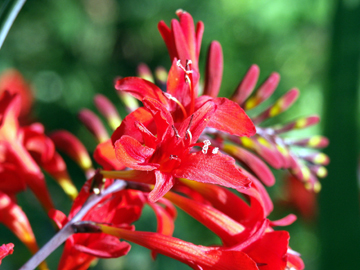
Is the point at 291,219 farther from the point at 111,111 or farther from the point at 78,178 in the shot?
the point at 78,178

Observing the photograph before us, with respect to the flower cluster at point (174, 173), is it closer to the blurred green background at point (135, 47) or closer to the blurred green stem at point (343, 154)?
the blurred green stem at point (343, 154)

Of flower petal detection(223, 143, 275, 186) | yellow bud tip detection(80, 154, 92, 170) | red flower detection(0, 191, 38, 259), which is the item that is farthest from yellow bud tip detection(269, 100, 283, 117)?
red flower detection(0, 191, 38, 259)

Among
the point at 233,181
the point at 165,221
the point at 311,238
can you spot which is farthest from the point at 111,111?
the point at 311,238

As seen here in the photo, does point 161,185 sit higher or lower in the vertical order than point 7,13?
lower

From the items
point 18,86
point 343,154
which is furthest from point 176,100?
point 18,86

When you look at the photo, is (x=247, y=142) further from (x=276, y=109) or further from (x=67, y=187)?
(x=67, y=187)
